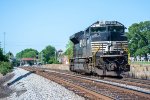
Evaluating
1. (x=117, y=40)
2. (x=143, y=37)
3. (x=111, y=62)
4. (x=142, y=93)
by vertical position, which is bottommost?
(x=142, y=93)

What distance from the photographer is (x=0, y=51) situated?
229 ft

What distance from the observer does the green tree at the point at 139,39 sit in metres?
105

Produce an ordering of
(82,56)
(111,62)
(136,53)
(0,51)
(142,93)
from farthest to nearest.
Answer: (136,53), (0,51), (82,56), (111,62), (142,93)

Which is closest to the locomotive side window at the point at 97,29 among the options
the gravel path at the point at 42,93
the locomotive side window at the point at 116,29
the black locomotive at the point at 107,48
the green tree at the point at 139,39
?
the black locomotive at the point at 107,48

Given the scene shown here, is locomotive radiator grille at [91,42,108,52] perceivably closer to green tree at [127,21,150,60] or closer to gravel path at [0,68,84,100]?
gravel path at [0,68,84,100]

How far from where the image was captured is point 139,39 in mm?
110188

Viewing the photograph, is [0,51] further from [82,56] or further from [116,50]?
[116,50]

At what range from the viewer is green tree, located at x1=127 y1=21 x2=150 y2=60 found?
104875 mm

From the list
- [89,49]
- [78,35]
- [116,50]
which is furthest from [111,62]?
[78,35]

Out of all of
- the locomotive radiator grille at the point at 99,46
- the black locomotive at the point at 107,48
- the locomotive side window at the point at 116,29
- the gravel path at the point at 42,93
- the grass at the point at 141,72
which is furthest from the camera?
the grass at the point at 141,72

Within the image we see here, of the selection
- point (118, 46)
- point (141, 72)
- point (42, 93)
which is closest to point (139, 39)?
point (141, 72)

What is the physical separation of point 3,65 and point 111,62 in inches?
1640

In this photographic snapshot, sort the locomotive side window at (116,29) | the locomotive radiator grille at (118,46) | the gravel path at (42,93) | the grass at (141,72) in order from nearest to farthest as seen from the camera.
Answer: the gravel path at (42,93)
the locomotive radiator grille at (118,46)
the locomotive side window at (116,29)
the grass at (141,72)

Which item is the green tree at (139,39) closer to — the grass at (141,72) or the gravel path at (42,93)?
the grass at (141,72)
